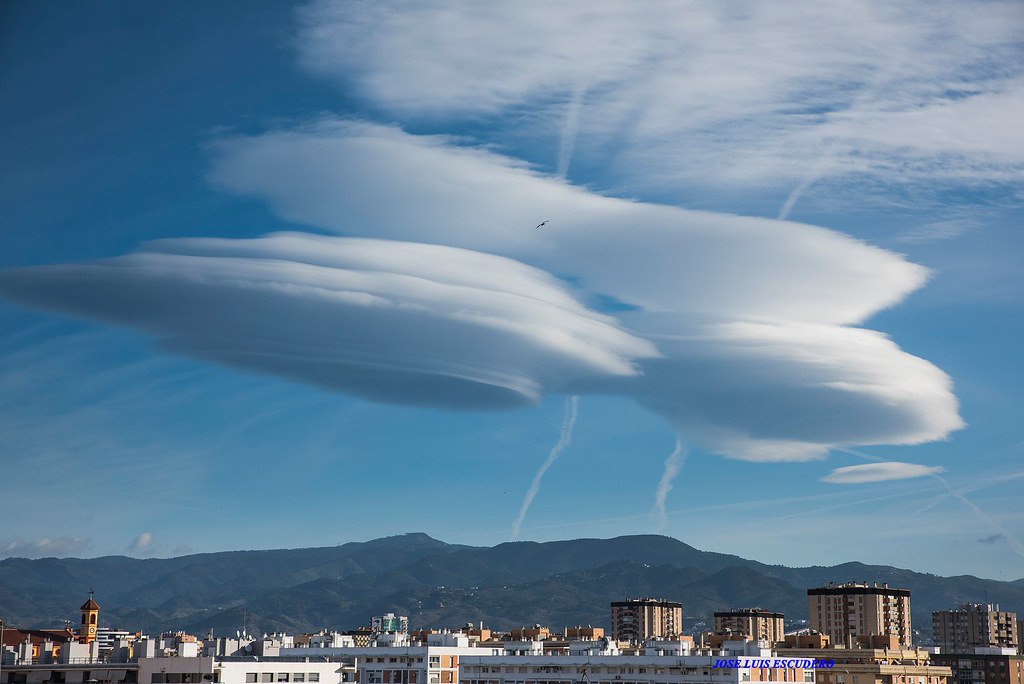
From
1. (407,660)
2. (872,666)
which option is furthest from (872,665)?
(407,660)

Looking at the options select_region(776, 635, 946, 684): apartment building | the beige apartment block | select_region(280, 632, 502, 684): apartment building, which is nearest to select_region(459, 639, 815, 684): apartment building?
select_region(280, 632, 502, 684): apartment building

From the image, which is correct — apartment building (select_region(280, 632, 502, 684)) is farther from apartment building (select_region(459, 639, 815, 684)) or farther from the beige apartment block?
the beige apartment block

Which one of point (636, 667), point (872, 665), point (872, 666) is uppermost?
point (872, 665)

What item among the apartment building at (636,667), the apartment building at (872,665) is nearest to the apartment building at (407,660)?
the apartment building at (636,667)

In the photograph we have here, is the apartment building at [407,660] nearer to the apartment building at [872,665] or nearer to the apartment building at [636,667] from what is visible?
the apartment building at [636,667]

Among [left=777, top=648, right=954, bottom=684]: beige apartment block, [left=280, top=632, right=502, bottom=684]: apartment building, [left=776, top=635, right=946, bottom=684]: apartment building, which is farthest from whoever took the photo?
[left=776, top=635, right=946, bottom=684]: apartment building

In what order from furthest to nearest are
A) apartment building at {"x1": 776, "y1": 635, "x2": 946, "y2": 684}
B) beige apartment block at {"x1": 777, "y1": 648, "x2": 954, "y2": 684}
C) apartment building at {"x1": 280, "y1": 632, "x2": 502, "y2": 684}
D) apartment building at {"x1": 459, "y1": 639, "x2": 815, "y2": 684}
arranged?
1. apartment building at {"x1": 776, "y1": 635, "x2": 946, "y2": 684}
2. beige apartment block at {"x1": 777, "y1": 648, "x2": 954, "y2": 684}
3. apartment building at {"x1": 280, "y1": 632, "x2": 502, "y2": 684}
4. apartment building at {"x1": 459, "y1": 639, "x2": 815, "y2": 684}

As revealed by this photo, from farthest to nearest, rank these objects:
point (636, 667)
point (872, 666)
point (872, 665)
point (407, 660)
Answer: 1. point (872, 665)
2. point (872, 666)
3. point (407, 660)
4. point (636, 667)

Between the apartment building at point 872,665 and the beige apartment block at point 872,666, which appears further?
the apartment building at point 872,665

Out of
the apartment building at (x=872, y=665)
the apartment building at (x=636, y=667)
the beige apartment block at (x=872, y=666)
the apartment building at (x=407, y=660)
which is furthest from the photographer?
the apartment building at (x=872, y=665)

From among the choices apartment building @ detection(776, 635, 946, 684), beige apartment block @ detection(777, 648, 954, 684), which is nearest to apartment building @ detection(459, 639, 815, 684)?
beige apartment block @ detection(777, 648, 954, 684)

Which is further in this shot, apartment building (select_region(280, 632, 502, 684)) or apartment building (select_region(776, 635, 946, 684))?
apartment building (select_region(776, 635, 946, 684))

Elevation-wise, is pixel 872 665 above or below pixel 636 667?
above

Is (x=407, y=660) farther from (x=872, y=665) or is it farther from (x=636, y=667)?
(x=872, y=665)
